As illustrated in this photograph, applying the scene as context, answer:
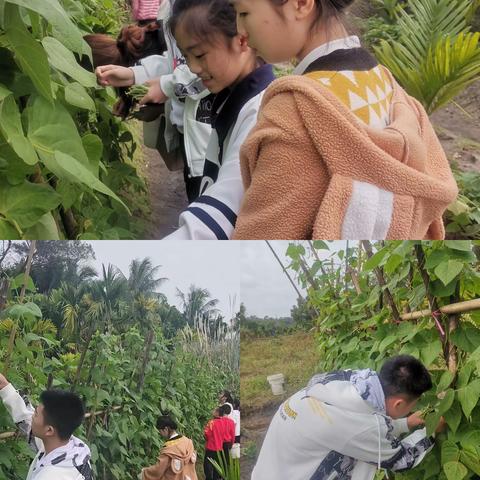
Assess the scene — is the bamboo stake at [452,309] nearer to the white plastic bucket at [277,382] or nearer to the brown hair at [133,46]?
the white plastic bucket at [277,382]

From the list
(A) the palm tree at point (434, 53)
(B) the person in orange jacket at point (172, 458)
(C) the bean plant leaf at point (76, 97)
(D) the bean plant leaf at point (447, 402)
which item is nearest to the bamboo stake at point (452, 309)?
(D) the bean plant leaf at point (447, 402)

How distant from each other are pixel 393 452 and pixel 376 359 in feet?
0.44

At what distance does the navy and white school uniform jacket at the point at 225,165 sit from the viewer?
43.0 inches

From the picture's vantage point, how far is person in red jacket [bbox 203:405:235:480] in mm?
1010

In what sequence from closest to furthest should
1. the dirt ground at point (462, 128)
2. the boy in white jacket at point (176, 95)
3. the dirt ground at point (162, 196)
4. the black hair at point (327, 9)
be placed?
the black hair at point (327, 9) < the boy in white jacket at point (176, 95) < the dirt ground at point (162, 196) < the dirt ground at point (462, 128)

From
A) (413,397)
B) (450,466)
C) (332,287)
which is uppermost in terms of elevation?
(332,287)

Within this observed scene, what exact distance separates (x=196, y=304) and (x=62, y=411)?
213 mm

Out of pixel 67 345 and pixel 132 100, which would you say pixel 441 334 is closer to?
pixel 67 345

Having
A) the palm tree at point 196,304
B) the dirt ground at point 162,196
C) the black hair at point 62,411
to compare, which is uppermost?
the palm tree at point 196,304

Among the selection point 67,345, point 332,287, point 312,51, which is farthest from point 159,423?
point 312,51

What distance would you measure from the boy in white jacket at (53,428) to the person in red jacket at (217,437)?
152 mm

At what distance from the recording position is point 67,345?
99cm

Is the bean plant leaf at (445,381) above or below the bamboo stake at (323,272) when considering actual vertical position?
below

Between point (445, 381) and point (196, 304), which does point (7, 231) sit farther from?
point (445, 381)
